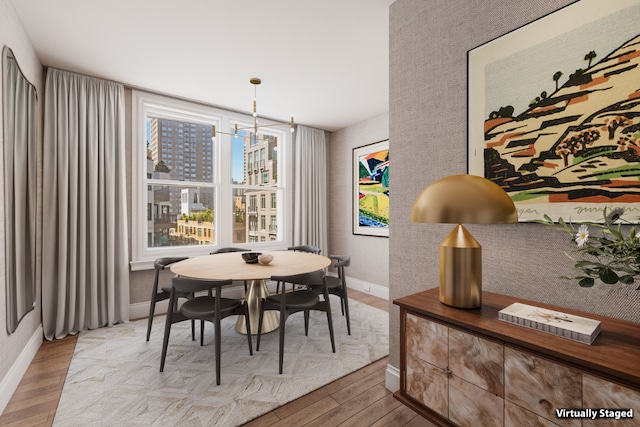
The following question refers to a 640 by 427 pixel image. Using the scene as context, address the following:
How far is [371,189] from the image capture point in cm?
441

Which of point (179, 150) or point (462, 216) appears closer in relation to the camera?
point (462, 216)

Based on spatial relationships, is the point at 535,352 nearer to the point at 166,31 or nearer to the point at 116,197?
the point at 166,31

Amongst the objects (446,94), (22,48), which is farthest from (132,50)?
(446,94)

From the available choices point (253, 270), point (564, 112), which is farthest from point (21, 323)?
point (564, 112)

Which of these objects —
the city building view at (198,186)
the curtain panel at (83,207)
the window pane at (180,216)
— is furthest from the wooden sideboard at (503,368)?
the window pane at (180,216)

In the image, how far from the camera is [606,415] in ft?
2.70

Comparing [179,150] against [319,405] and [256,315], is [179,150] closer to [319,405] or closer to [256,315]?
[256,315]

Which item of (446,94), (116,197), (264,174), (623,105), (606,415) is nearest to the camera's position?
(606,415)

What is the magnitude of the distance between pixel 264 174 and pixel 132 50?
2.29 m

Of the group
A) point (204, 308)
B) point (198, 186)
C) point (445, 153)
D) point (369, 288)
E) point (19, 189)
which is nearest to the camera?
point (445, 153)

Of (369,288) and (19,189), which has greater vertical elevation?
(19,189)

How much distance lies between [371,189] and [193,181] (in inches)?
98.7

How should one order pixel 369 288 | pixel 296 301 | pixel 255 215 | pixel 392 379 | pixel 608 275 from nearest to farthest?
pixel 608 275 → pixel 392 379 → pixel 296 301 → pixel 369 288 → pixel 255 215

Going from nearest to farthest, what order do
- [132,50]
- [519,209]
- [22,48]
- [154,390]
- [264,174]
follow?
[519,209], [154,390], [22,48], [132,50], [264,174]
